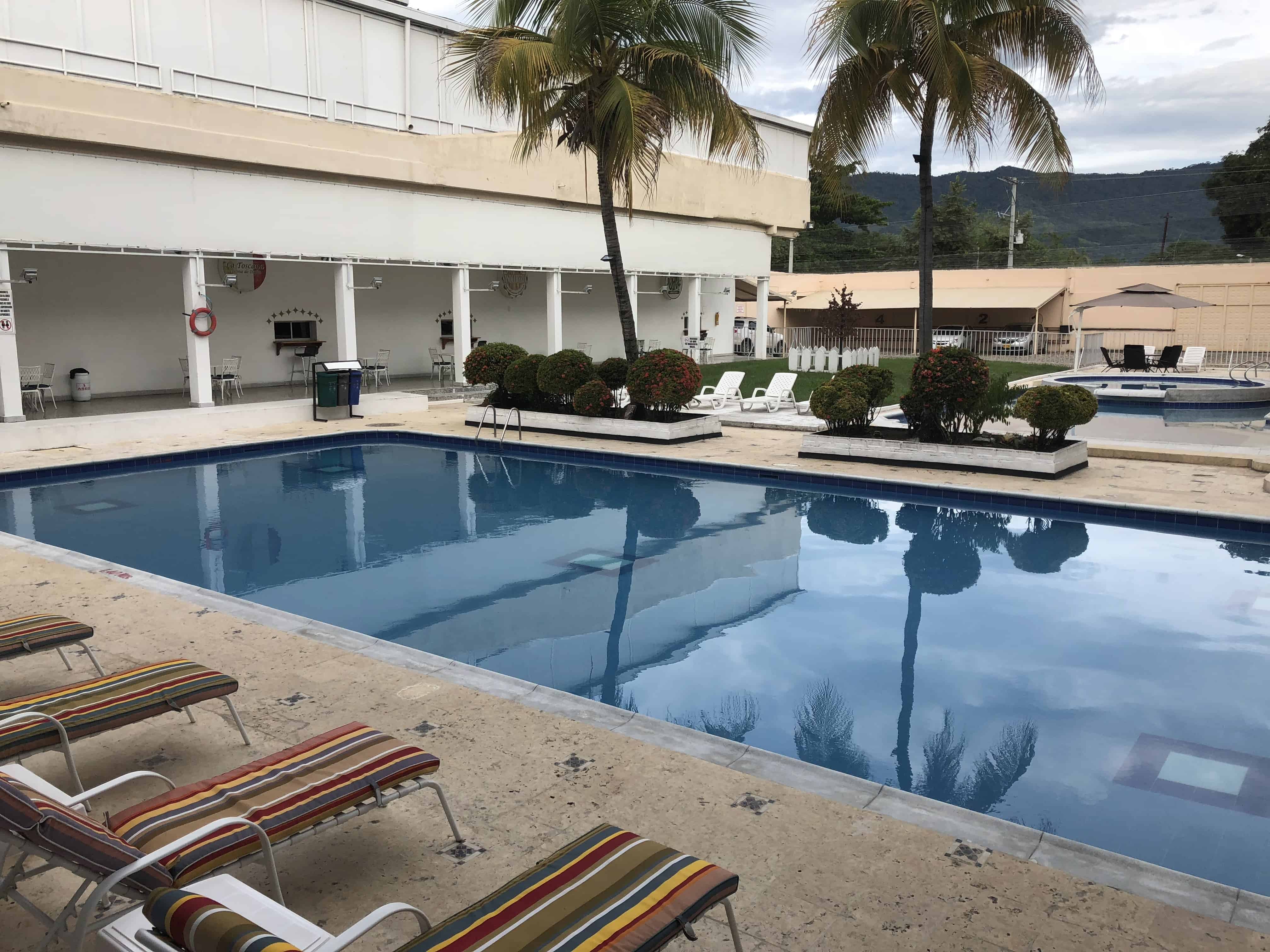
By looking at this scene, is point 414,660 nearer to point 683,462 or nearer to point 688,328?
point 683,462

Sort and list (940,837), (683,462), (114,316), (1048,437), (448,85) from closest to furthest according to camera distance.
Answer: (940,837), (1048,437), (683,462), (114,316), (448,85)

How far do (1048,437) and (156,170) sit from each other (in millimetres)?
15229

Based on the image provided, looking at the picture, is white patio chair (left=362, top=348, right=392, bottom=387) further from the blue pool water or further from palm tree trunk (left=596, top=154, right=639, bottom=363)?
the blue pool water

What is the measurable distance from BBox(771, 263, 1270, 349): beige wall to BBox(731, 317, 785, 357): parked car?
22.5 ft

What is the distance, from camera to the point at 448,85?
2305 cm

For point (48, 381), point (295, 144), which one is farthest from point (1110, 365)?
point (48, 381)

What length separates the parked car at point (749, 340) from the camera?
35469 mm

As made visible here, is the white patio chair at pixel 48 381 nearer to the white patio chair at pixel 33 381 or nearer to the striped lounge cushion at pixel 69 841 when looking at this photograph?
the white patio chair at pixel 33 381

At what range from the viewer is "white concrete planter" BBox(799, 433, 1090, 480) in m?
12.3

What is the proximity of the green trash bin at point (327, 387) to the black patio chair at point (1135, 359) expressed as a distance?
21.1 m

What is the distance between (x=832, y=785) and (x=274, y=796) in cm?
233

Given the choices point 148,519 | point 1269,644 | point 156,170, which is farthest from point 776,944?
point 156,170

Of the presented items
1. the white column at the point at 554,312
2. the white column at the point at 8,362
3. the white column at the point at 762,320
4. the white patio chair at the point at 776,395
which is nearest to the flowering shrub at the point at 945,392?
the white patio chair at the point at 776,395

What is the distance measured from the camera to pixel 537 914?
106 inches
